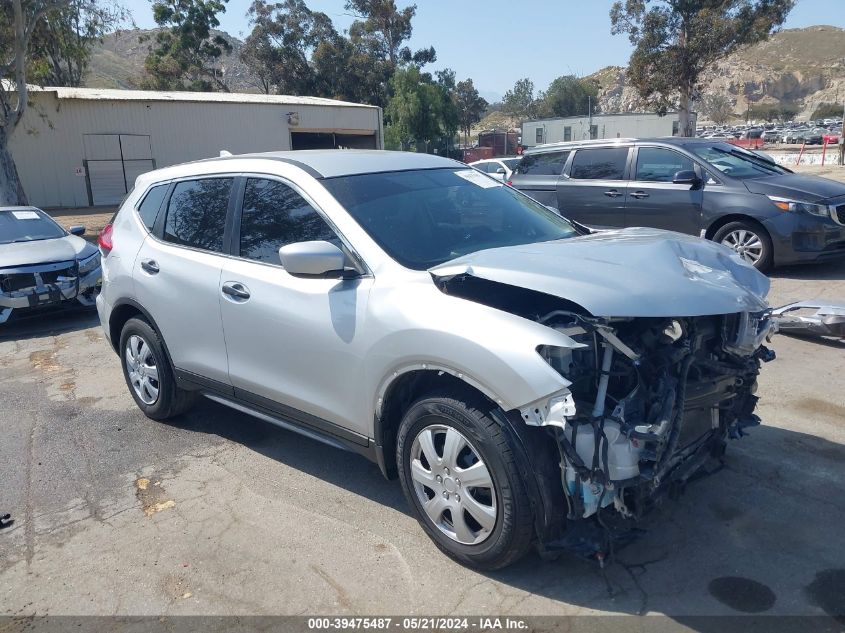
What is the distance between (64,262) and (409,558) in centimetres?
700

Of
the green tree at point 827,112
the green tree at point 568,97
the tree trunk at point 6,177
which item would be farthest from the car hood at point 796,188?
the green tree at point 827,112

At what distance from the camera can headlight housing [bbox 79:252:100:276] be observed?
8828 mm

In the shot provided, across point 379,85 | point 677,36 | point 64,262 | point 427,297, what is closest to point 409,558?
point 427,297

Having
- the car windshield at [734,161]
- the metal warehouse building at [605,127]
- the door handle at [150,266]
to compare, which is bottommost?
the door handle at [150,266]

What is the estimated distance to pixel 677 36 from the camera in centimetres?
3036

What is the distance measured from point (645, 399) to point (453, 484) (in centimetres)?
93

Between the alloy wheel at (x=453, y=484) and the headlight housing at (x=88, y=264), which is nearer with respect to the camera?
the alloy wheel at (x=453, y=484)

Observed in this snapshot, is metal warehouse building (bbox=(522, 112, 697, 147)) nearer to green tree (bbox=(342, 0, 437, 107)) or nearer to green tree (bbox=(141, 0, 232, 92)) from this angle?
green tree (bbox=(342, 0, 437, 107))

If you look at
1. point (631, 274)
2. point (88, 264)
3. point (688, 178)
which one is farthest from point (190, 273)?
point (688, 178)

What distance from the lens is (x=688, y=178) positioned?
29.6 ft

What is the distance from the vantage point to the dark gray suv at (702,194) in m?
8.50

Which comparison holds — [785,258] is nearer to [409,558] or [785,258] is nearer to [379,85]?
[409,558]

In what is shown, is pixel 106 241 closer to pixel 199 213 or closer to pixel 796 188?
pixel 199 213

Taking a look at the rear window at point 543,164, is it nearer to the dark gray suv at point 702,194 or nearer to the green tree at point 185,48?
the dark gray suv at point 702,194
